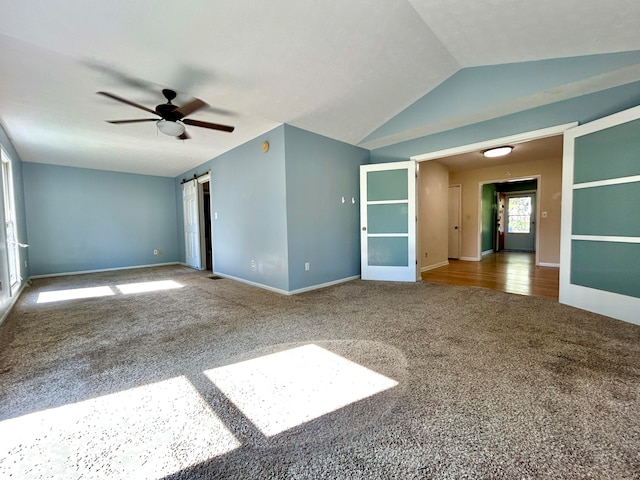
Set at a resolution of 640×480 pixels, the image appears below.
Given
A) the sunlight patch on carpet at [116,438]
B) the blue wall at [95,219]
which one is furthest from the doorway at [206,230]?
the sunlight patch on carpet at [116,438]

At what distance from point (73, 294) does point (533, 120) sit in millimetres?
6736

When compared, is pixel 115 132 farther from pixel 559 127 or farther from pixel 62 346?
pixel 559 127

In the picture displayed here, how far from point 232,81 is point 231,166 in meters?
2.28

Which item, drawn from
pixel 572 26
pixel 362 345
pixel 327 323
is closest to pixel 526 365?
pixel 362 345

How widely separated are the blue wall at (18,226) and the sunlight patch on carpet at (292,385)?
3208mm

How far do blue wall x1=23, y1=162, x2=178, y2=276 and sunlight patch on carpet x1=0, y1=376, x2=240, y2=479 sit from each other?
6.08 meters

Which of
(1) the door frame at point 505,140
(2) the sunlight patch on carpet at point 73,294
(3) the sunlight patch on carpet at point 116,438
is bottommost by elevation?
(2) the sunlight patch on carpet at point 73,294

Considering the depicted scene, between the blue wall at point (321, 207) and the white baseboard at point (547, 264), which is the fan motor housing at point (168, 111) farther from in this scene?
the white baseboard at point (547, 264)

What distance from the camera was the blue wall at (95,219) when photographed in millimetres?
5672

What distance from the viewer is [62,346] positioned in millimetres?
2293

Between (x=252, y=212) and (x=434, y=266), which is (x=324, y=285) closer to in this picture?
(x=252, y=212)

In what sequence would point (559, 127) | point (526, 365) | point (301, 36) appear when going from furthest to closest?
point (559, 127) → point (301, 36) → point (526, 365)

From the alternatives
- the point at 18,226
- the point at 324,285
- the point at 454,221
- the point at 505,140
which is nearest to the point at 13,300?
the point at 18,226

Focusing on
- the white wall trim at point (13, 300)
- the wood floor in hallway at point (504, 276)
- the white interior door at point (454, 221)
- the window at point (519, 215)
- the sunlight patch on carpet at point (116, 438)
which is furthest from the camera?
the window at point (519, 215)
